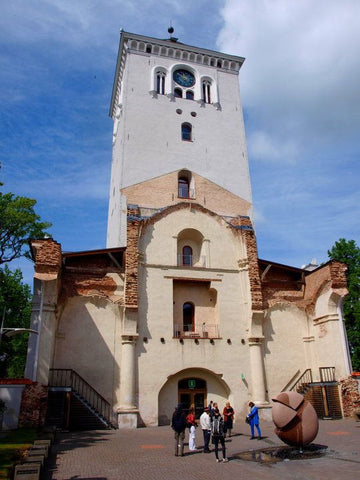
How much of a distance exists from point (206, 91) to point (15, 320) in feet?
86.1

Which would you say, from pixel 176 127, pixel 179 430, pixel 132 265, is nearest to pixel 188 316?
pixel 132 265

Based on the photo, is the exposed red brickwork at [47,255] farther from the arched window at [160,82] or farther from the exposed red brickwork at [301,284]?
the arched window at [160,82]

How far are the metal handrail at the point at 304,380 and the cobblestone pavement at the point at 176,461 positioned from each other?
6.88 m

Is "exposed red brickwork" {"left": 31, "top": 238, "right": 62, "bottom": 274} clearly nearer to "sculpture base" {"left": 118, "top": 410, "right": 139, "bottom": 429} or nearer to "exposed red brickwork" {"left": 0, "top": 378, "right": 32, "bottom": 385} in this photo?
"exposed red brickwork" {"left": 0, "top": 378, "right": 32, "bottom": 385}

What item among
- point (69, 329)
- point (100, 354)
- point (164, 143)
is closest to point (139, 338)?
point (100, 354)

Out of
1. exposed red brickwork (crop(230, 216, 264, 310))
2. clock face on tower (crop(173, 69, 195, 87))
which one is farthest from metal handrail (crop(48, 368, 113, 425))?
clock face on tower (crop(173, 69, 195, 87))

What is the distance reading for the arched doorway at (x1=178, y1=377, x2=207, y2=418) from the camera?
23.0 metres

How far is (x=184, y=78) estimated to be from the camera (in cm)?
3591

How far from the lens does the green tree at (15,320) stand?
3466cm

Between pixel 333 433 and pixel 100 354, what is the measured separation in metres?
12.0

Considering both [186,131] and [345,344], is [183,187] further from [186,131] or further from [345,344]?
[345,344]

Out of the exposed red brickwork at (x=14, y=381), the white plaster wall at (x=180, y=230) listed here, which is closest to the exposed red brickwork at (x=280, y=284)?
the white plaster wall at (x=180, y=230)

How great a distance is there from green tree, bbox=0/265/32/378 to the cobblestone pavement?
66.3 feet

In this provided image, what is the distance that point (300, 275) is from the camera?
28.3 metres
